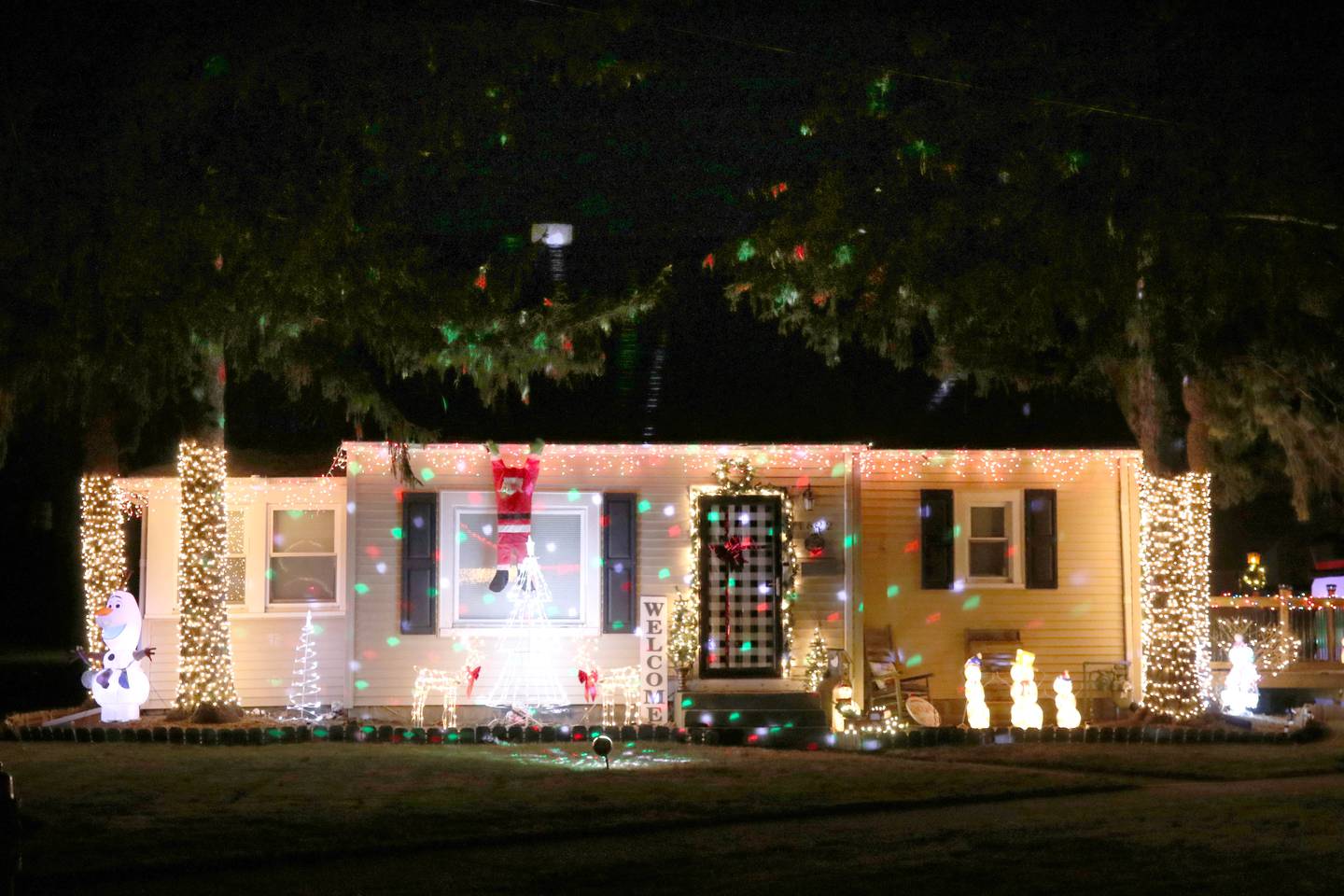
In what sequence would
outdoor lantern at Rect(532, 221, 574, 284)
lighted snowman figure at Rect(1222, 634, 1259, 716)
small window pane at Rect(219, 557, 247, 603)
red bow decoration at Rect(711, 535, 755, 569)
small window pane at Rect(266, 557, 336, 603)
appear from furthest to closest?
1. outdoor lantern at Rect(532, 221, 574, 284)
2. small window pane at Rect(266, 557, 336, 603)
3. small window pane at Rect(219, 557, 247, 603)
4. lighted snowman figure at Rect(1222, 634, 1259, 716)
5. red bow decoration at Rect(711, 535, 755, 569)

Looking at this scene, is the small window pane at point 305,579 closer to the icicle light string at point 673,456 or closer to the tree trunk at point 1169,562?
the icicle light string at point 673,456

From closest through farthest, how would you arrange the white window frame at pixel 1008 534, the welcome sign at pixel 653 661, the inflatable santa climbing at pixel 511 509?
the welcome sign at pixel 653 661
the inflatable santa climbing at pixel 511 509
the white window frame at pixel 1008 534

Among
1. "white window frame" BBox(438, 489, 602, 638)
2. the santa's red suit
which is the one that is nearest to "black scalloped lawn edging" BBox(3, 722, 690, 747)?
"white window frame" BBox(438, 489, 602, 638)

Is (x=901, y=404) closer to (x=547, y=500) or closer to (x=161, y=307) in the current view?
(x=547, y=500)

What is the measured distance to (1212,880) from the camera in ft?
25.9

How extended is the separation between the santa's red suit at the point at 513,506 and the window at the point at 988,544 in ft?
18.6

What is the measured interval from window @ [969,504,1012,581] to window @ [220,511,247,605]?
29.1 feet

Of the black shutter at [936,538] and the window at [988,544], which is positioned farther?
the window at [988,544]

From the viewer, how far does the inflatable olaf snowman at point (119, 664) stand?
15.1 meters

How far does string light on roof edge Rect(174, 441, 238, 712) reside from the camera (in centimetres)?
1515

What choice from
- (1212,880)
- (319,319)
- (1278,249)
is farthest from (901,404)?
(1212,880)

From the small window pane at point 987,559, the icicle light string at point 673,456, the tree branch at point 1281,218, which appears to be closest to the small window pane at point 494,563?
the icicle light string at point 673,456

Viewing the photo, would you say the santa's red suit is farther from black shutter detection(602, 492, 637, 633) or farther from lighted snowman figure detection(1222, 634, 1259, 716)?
lighted snowman figure detection(1222, 634, 1259, 716)

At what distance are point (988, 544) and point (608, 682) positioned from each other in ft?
17.1
